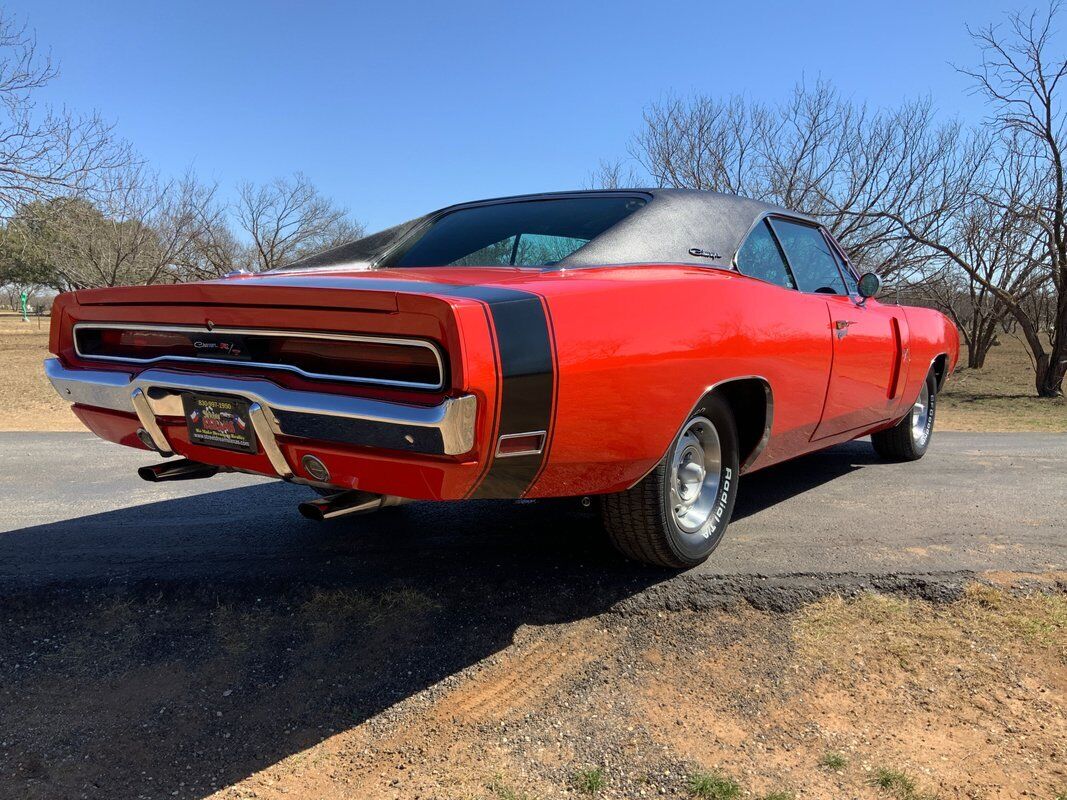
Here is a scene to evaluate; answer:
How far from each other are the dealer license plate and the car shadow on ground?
0.72 meters

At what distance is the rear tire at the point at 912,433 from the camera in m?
Result: 5.55

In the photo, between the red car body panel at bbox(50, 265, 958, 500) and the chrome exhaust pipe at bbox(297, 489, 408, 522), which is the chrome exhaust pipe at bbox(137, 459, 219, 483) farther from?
the chrome exhaust pipe at bbox(297, 489, 408, 522)

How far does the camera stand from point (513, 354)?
2105mm

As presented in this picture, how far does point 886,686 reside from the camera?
7.99 feet

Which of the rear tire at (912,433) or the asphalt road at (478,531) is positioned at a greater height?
the rear tire at (912,433)

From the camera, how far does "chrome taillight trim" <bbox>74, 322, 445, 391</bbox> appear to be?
212cm

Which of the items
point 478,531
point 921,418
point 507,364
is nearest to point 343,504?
Result: point 507,364

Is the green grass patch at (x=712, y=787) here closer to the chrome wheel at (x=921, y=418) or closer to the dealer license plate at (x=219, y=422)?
the dealer license plate at (x=219, y=422)

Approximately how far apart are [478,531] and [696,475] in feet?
3.83

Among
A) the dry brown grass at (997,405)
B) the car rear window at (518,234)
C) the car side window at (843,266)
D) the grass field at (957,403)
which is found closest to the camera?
the car rear window at (518,234)

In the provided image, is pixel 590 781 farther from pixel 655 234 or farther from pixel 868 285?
pixel 868 285

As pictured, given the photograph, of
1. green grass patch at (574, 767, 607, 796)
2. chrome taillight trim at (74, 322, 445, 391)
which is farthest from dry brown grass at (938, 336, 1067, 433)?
chrome taillight trim at (74, 322, 445, 391)

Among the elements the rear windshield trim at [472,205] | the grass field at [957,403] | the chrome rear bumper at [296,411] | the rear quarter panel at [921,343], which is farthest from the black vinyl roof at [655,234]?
the grass field at [957,403]

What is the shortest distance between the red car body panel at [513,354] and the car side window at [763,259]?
15 cm
